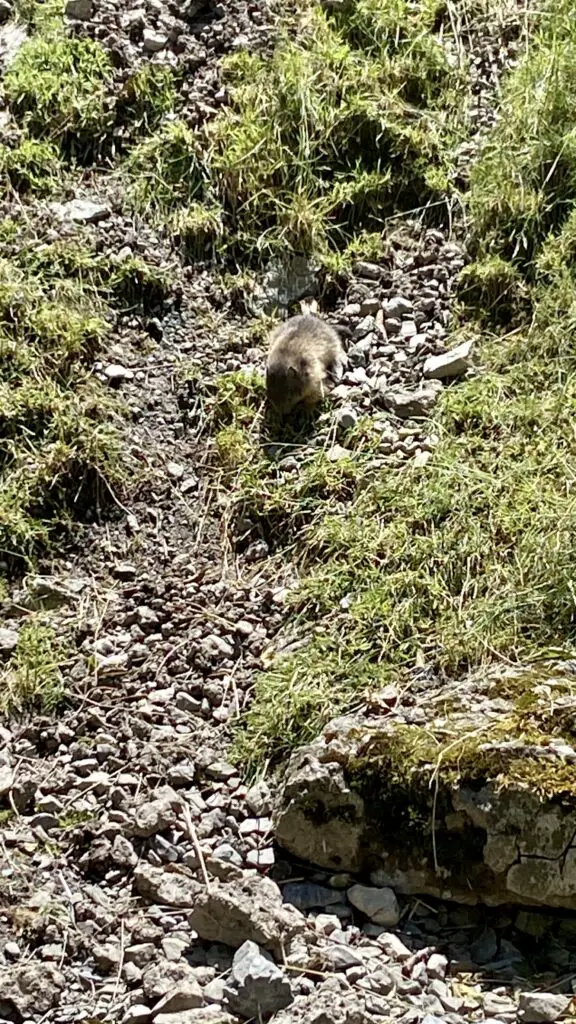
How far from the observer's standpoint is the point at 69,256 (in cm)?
728

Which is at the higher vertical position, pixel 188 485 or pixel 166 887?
pixel 188 485

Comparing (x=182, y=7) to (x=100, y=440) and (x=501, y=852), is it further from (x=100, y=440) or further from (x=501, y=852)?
(x=501, y=852)

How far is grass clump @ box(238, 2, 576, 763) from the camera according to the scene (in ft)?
17.7

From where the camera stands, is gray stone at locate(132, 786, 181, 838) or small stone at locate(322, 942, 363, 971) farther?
gray stone at locate(132, 786, 181, 838)

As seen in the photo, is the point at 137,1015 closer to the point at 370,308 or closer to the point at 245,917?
the point at 245,917

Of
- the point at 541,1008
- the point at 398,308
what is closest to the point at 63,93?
the point at 398,308

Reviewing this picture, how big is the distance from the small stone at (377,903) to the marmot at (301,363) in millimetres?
2585

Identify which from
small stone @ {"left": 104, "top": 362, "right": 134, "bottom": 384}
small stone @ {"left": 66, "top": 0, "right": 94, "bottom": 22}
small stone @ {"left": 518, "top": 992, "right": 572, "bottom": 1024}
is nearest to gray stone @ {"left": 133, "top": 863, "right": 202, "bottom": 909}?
Answer: small stone @ {"left": 518, "top": 992, "right": 572, "bottom": 1024}

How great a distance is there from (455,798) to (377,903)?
1.38ft

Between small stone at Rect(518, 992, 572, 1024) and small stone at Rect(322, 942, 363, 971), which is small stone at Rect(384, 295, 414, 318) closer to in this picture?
small stone at Rect(322, 942, 363, 971)

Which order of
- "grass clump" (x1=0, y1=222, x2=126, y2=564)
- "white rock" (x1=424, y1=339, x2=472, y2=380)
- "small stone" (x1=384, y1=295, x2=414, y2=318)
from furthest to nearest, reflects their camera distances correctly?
"small stone" (x1=384, y1=295, x2=414, y2=318), "white rock" (x1=424, y1=339, x2=472, y2=380), "grass clump" (x1=0, y1=222, x2=126, y2=564)

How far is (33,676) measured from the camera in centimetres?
575

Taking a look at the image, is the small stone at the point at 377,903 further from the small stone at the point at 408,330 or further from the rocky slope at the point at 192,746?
the small stone at the point at 408,330

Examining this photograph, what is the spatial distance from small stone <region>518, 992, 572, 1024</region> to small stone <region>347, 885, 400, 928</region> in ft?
1.84
